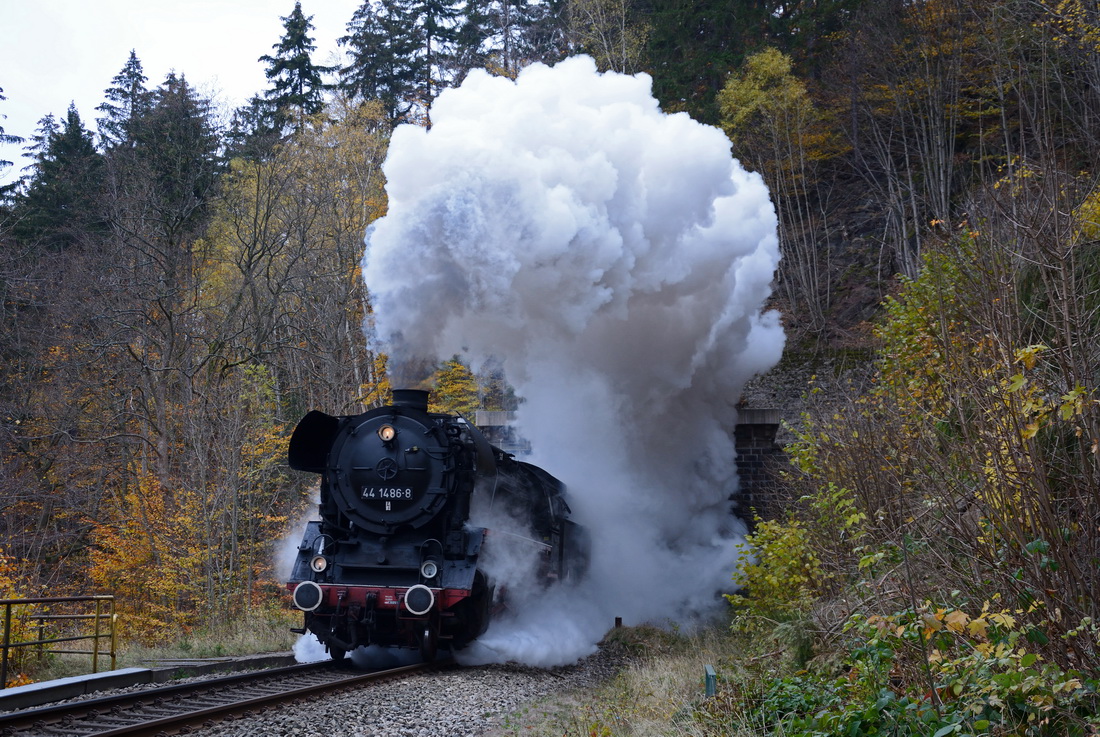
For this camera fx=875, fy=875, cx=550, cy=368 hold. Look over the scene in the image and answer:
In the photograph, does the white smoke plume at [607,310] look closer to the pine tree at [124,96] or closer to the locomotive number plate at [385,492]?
the locomotive number plate at [385,492]

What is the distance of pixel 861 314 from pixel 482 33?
17543mm

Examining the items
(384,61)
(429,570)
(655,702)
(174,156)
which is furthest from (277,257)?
(655,702)

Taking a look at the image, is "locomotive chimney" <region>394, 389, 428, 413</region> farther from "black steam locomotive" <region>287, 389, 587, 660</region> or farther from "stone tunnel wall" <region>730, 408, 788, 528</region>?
"stone tunnel wall" <region>730, 408, 788, 528</region>

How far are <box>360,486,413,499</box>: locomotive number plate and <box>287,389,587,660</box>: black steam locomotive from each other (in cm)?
1

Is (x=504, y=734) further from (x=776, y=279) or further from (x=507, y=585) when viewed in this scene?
(x=776, y=279)

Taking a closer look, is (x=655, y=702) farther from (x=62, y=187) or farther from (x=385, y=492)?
(x=62, y=187)

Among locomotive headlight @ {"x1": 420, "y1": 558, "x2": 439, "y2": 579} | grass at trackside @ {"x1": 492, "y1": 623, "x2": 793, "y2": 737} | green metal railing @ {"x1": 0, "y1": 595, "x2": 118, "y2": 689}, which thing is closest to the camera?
grass at trackside @ {"x1": 492, "y1": 623, "x2": 793, "y2": 737}

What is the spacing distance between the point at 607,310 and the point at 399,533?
209 inches

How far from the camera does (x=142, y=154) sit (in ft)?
74.5

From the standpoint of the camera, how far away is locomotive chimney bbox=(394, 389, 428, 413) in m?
9.87

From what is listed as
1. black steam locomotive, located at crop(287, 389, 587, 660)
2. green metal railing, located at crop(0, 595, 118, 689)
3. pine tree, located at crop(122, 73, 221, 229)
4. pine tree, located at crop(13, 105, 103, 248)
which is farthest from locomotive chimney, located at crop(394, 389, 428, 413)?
pine tree, located at crop(13, 105, 103, 248)

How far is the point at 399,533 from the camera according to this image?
9.44 m

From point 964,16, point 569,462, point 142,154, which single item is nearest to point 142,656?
point 569,462

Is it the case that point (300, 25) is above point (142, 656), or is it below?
above
